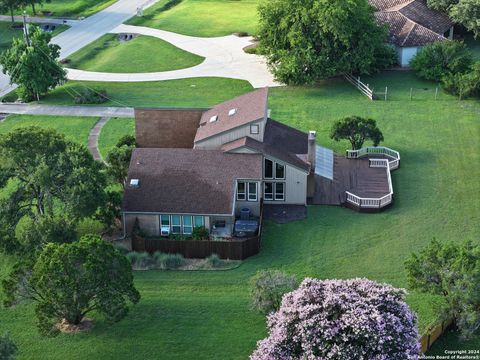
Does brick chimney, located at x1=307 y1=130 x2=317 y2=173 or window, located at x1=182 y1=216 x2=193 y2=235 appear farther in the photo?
brick chimney, located at x1=307 y1=130 x2=317 y2=173

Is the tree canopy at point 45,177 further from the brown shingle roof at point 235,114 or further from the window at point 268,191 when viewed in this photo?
the window at point 268,191

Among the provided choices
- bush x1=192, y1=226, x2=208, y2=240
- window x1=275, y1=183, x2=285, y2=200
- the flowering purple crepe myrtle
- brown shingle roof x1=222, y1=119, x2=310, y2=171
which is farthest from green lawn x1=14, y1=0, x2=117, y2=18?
the flowering purple crepe myrtle

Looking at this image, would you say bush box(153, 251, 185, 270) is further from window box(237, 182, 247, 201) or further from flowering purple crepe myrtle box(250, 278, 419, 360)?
flowering purple crepe myrtle box(250, 278, 419, 360)

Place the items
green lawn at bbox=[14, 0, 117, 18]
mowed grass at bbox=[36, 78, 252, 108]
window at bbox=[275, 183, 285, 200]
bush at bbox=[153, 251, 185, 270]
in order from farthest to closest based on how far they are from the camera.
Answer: green lawn at bbox=[14, 0, 117, 18] < mowed grass at bbox=[36, 78, 252, 108] < window at bbox=[275, 183, 285, 200] < bush at bbox=[153, 251, 185, 270]

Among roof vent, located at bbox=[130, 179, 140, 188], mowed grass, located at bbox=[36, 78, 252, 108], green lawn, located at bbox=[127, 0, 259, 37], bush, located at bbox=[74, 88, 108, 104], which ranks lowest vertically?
mowed grass, located at bbox=[36, 78, 252, 108]

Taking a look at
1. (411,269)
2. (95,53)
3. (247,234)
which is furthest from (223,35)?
(411,269)

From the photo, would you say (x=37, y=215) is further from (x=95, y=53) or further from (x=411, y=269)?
(x=95, y=53)

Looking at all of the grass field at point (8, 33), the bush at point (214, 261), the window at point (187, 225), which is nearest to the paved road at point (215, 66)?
the grass field at point (8, 33)
